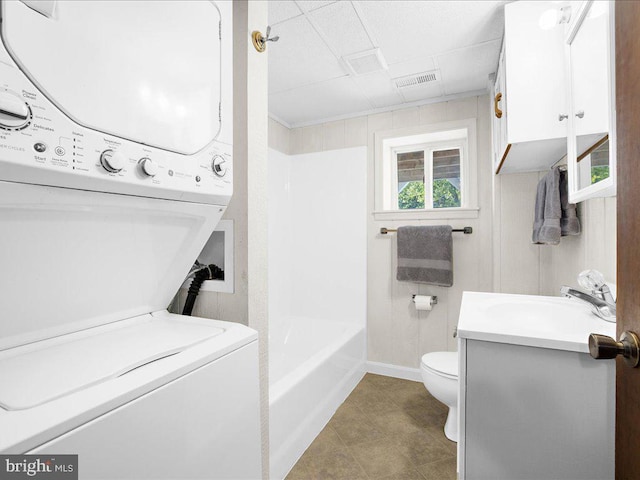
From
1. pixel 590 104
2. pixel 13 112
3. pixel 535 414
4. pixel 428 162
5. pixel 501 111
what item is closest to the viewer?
pixel 13 112

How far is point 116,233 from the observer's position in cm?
81

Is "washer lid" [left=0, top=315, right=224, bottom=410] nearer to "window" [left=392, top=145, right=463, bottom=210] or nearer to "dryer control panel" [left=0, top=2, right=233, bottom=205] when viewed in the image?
"dryer control panel" [left=0, top=2, right=233, bottom=205]

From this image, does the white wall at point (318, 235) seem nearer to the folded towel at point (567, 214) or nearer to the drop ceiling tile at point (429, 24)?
the drop ceiling tile at point (429, 24)

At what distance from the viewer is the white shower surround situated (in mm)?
2746

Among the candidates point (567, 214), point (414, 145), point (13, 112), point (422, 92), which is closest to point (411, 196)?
point (414, 145)

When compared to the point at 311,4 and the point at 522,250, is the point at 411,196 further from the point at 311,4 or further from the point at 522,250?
the point at 311,4

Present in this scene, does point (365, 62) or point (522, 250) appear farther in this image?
point (522, 250)

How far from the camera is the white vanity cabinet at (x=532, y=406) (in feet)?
2.97

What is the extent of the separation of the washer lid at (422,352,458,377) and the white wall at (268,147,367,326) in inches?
33.0

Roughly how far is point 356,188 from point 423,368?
5.00 ft

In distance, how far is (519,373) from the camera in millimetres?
985

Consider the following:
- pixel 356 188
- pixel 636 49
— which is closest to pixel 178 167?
pixel 636 49

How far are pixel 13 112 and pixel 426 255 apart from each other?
2.38 meters

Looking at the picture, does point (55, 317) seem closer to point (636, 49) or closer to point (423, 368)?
point (636, 49)
